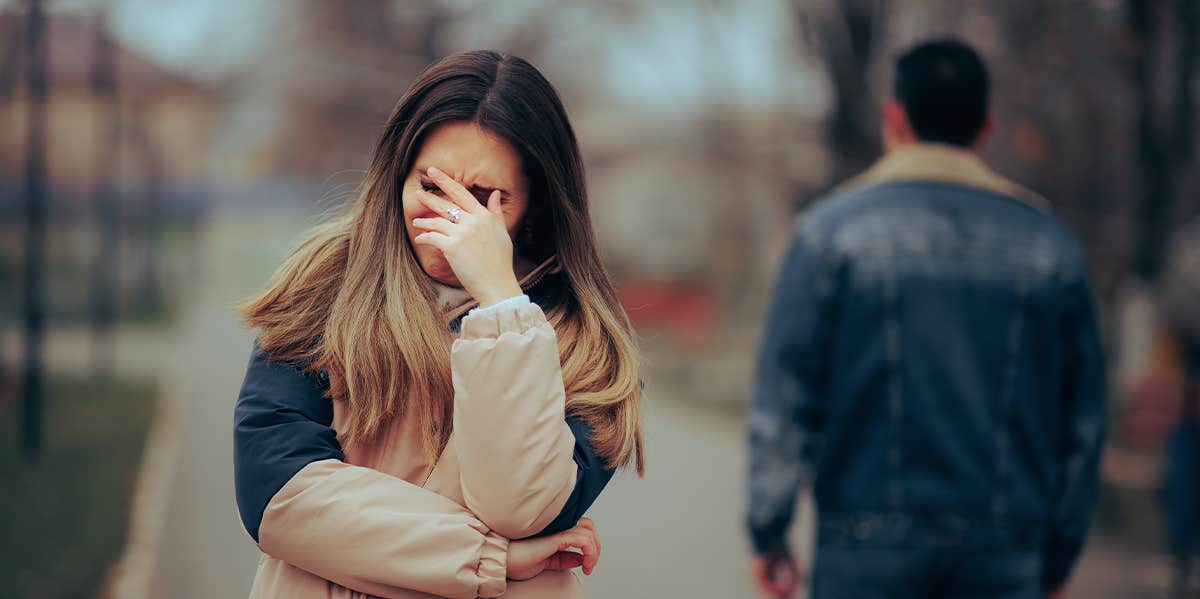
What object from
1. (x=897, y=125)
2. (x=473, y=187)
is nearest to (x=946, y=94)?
(x=897, y=125)

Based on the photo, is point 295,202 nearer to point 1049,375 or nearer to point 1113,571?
point 1113,571

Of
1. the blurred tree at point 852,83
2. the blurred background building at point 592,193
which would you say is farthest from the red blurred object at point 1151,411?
the blurred tree at point 852,83

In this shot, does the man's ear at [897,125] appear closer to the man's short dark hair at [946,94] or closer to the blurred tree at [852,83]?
the man's short dark hair at [946,94]

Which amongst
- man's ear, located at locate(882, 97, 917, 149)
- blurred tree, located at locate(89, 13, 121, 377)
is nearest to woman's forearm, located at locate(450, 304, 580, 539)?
man's ear, located at locate(882, 97, 917, 149)

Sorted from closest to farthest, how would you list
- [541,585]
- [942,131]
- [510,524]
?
[510,524]
[541,585]
[942,131]

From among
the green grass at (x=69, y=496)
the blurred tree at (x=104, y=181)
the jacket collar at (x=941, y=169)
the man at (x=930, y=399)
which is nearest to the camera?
the man at (x=930, y=399)

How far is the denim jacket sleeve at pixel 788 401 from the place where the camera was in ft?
10.2

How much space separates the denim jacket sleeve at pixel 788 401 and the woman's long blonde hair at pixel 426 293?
878 millimetres

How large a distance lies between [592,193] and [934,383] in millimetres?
12652

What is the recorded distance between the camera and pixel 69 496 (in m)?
8.34

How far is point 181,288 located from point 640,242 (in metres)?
13.2

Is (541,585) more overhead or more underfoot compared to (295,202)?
more overhead

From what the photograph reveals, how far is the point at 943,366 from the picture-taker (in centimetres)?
301

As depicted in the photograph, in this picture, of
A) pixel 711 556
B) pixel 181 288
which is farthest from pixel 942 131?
pixel 181 288
